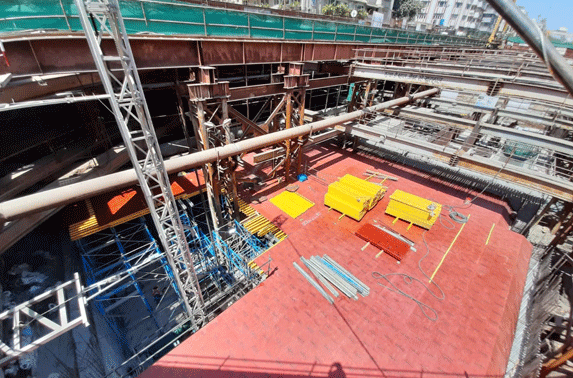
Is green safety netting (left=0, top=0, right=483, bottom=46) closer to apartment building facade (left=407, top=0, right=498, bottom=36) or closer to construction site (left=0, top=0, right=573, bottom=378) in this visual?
construction site (left=0, top=0, right=573, bottom=378)

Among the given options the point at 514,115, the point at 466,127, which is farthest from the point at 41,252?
the point at 514,115

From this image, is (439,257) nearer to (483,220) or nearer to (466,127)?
(483,220)

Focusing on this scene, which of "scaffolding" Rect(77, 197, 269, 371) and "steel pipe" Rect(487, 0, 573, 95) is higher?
"steel pipe" Rect(487, 0, 573, 95)

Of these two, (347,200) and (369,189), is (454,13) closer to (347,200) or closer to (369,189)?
(369,189)

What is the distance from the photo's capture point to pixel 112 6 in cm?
627

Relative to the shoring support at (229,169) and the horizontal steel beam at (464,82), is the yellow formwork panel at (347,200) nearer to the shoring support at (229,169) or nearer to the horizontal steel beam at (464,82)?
the shoring support at (229,169)

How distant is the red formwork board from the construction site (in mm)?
77

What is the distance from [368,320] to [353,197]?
6.32 meters

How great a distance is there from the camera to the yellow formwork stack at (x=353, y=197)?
14.4 meters

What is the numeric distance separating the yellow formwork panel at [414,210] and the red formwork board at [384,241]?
1721mm

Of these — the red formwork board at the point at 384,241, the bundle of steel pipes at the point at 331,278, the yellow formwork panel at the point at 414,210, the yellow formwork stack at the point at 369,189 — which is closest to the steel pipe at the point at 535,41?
the bundle of steel pipes at the point at 331,278

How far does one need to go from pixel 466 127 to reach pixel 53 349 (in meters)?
24.6

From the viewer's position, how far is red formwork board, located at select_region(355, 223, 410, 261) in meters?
12.7

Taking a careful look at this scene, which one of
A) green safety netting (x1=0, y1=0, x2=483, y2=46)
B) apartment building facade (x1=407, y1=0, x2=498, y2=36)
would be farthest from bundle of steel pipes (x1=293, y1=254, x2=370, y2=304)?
apartment building facade (x1=407, y1=0, x2=498, y2=36)
